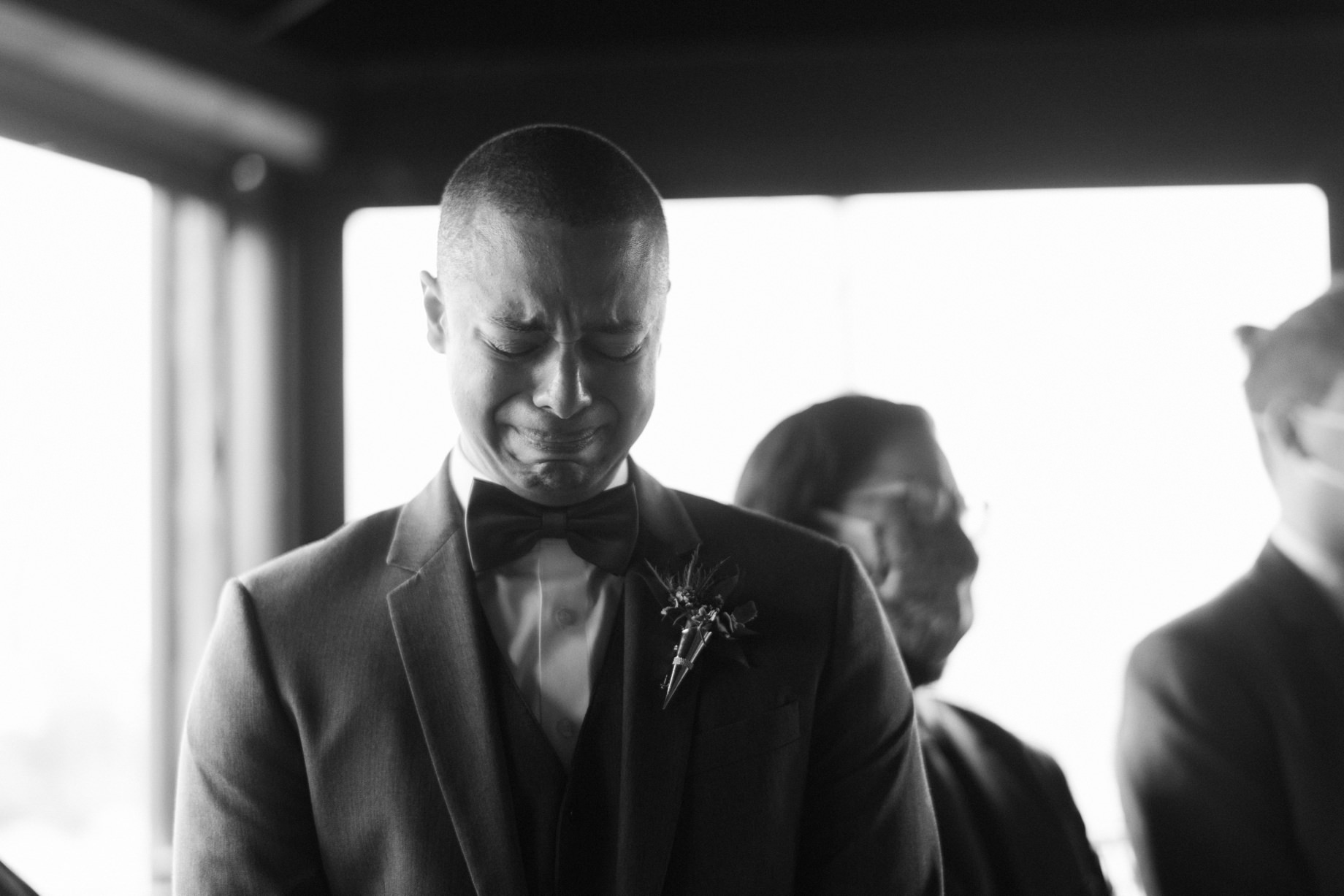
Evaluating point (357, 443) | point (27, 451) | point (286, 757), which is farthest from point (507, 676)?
point (357, 443)

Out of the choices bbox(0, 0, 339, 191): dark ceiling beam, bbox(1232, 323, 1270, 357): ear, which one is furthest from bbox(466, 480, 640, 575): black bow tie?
bbox(0, 0, 339, 191): dark ceiling beam

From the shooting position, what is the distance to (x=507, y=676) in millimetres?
1228

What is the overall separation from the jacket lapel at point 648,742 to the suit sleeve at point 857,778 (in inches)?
5.2

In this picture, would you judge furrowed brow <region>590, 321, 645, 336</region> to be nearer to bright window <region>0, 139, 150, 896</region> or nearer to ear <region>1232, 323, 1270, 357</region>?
ear <region>1232, 323, 1270, 357</region>

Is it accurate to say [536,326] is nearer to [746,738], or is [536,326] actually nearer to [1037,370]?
[746,738]

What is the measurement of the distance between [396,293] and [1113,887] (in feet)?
7.53

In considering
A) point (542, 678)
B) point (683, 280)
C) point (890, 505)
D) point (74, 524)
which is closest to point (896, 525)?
point (890, 505)

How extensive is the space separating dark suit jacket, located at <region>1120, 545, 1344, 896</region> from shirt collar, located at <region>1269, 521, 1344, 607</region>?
0.04 ft

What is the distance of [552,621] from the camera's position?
4.15ft

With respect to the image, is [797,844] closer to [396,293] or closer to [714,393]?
[714,393]

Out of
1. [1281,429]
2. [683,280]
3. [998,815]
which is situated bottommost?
[998,815]

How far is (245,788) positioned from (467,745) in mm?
198

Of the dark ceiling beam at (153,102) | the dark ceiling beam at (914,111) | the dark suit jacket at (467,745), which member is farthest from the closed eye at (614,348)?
the dark ceiling beam at (914,111)

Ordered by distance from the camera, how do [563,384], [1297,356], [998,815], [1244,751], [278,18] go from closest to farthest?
[563,384] → [998,815] → [1244,751] → [1297,356] → [278,18]
